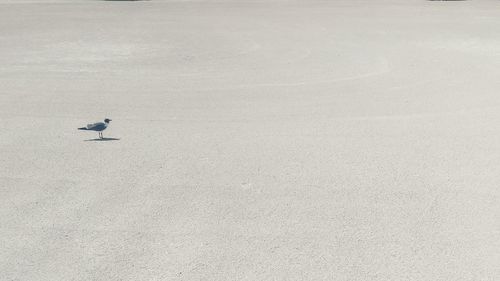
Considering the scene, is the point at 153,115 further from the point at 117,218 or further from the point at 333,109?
the point at 117,218

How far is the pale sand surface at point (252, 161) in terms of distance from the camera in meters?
9.05

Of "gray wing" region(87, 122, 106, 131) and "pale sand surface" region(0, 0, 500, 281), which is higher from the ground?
"gray wing" region(87, 122, 106, 131)

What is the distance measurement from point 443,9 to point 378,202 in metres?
28.4

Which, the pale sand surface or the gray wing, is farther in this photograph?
the gray wing

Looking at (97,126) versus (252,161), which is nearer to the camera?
(252,161)

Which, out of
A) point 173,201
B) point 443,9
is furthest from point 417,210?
point 443,9

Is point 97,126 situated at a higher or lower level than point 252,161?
higher

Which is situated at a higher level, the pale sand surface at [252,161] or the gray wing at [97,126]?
the gray wing at [97,126]

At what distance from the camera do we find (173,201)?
10.9 meters

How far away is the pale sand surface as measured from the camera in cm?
905

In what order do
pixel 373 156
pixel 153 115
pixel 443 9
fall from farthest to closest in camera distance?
pixel 443 9, pixel 153 115, pixel 373 156

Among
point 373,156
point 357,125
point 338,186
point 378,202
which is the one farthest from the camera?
point 357,125

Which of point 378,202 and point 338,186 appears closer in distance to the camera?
point 378,202

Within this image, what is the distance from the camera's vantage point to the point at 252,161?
12773 millimetres
